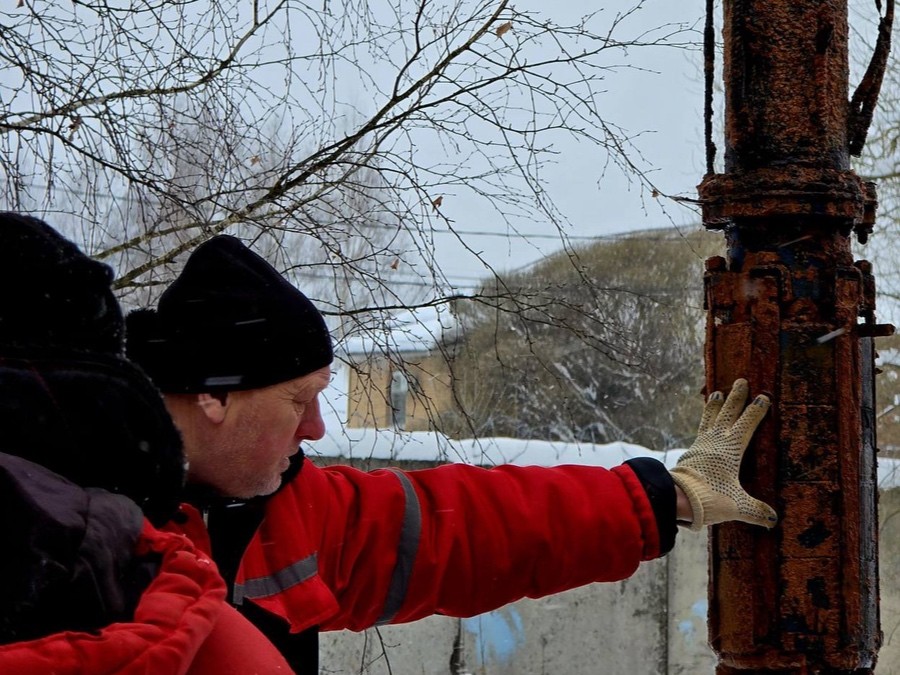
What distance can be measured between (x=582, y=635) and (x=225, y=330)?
484 cm

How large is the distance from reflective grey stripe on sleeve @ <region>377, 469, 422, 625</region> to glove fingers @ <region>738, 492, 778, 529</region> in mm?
698

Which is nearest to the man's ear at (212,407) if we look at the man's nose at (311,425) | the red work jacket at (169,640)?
the man's nose at (311,425)

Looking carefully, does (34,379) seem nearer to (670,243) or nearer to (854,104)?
(854,104)

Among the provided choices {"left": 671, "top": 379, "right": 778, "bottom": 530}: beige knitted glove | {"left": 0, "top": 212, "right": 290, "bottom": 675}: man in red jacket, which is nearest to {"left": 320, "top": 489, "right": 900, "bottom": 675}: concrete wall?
{"left": 671, "top": 379, "right": 778, "bottom": 530}: beige knitted glove

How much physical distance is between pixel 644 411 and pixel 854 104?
19.0 m

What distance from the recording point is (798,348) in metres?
2.02

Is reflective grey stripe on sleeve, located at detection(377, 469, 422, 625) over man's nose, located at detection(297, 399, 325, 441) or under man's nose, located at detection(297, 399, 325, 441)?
under

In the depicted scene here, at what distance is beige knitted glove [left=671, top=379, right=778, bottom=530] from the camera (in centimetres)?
203

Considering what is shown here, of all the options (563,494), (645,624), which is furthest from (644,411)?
(563,494)

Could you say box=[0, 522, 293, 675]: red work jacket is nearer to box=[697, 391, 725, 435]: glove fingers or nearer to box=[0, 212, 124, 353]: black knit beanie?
box=[0, 212, 124, 353]: black knit beanie

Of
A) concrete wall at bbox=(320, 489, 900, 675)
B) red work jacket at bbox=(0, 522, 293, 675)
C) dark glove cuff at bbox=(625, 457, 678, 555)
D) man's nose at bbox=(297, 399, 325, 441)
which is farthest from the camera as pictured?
concrete wall at bbox=(320, 489, 900, 675)

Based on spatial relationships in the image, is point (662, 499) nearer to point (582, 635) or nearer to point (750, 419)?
point (750, 419)

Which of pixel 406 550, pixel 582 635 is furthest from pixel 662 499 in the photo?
pixel 582 635

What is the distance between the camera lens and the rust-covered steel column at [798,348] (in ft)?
6.51
